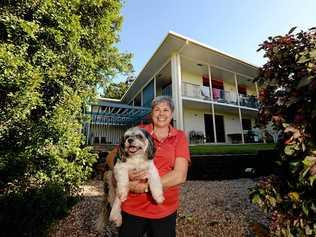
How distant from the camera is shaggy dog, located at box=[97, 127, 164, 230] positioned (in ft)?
6.55

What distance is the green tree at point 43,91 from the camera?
3.86 meters

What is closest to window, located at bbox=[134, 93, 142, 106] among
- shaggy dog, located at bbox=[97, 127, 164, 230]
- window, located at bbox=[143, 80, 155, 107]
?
window, located at bbox=[143, 80, 155, 107]

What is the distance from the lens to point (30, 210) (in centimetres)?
389

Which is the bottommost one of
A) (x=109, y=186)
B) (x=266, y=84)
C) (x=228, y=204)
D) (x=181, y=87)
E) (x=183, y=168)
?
(x=228, y=204)

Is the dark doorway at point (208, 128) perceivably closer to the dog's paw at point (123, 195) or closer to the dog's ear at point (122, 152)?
the dog's ear at point (122, 152)

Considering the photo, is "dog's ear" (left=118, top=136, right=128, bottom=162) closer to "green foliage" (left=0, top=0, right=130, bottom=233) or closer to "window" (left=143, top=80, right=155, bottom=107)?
"green foliage" (left=0, top=0, right=130, bottom=233)

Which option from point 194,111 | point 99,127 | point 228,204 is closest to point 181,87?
point 194,111

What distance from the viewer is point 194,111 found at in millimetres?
17484

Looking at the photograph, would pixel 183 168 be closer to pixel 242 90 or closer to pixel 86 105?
pixel 86 105

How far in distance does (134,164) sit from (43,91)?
3219 millimetres

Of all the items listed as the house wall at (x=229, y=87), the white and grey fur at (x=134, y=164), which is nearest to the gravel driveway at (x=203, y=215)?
the white and grey fur at (x=134, y=164)

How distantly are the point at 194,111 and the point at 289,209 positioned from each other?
15566mm

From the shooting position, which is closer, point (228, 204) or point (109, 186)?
point (109, 186)

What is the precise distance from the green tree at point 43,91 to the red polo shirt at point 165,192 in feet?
8.38
